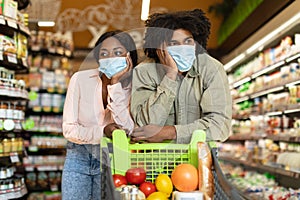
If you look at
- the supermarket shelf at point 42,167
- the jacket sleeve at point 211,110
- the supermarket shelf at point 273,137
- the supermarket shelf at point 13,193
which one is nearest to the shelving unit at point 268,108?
the supermarket shelf at point 273,137

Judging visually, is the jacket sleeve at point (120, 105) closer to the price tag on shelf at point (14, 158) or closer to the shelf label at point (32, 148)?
the price tag on shelf at point (14, 158)

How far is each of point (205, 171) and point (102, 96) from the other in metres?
0.45

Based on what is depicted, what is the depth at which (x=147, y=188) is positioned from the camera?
167 centimetres

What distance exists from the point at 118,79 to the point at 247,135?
4.58 m

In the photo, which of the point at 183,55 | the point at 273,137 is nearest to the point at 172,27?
the point at 183,55

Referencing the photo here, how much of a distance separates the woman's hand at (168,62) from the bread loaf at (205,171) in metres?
0.25

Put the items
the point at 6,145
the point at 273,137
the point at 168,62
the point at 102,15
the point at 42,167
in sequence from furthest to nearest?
the point at 42,167 < the point at 273,137 < the point at 6,145 < the point at 102,15 < the point at 168,62

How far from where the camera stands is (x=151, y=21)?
1.80 m

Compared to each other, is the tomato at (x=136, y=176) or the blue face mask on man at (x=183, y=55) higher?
the blue face mask on man at (x=183, y=55)

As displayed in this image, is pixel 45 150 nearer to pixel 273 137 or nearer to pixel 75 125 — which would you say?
pixel 273 137

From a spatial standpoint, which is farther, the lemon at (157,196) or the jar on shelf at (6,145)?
the jar on shelf at (6,145)

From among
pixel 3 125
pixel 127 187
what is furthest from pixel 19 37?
pixel 127 187

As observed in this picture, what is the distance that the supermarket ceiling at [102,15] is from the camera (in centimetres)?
184

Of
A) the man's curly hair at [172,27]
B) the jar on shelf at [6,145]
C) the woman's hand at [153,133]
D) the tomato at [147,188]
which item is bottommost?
the tomato at [147,188]
